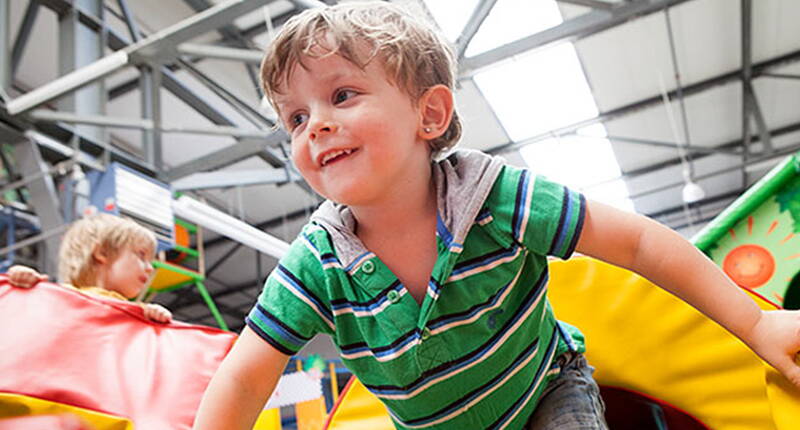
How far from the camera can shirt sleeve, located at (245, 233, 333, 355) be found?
777 mm

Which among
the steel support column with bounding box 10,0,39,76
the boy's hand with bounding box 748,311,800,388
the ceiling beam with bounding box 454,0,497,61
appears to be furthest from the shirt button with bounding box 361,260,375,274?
the steel support column with bounding box 10,0,39,76

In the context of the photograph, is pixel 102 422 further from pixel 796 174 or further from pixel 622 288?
pixel 796 174

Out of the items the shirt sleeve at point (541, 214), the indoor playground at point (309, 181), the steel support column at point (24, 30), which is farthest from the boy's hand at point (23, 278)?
the steel support column at point (24, 30)

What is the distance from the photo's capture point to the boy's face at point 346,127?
0.75 meters

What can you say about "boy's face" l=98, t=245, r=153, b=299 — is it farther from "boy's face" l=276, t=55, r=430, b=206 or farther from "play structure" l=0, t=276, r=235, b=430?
"boy's face" l=276, t=55, r=430, b=206

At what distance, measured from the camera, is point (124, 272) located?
1.75 m

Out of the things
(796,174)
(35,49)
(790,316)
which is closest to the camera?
(790,316)

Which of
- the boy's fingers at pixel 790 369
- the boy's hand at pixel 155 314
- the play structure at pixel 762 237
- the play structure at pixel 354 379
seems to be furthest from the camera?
the play structure at pixel 762 237

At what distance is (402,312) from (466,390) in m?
0.14

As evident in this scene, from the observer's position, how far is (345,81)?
77 centimetres

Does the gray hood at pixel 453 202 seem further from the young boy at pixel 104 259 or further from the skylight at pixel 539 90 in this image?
the skylight at pixel 539 90

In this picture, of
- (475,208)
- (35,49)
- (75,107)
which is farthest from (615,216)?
(35,49)

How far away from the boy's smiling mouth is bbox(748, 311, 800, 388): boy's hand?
0.52 meters

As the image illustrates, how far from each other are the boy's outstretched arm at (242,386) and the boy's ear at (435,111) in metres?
0.34
